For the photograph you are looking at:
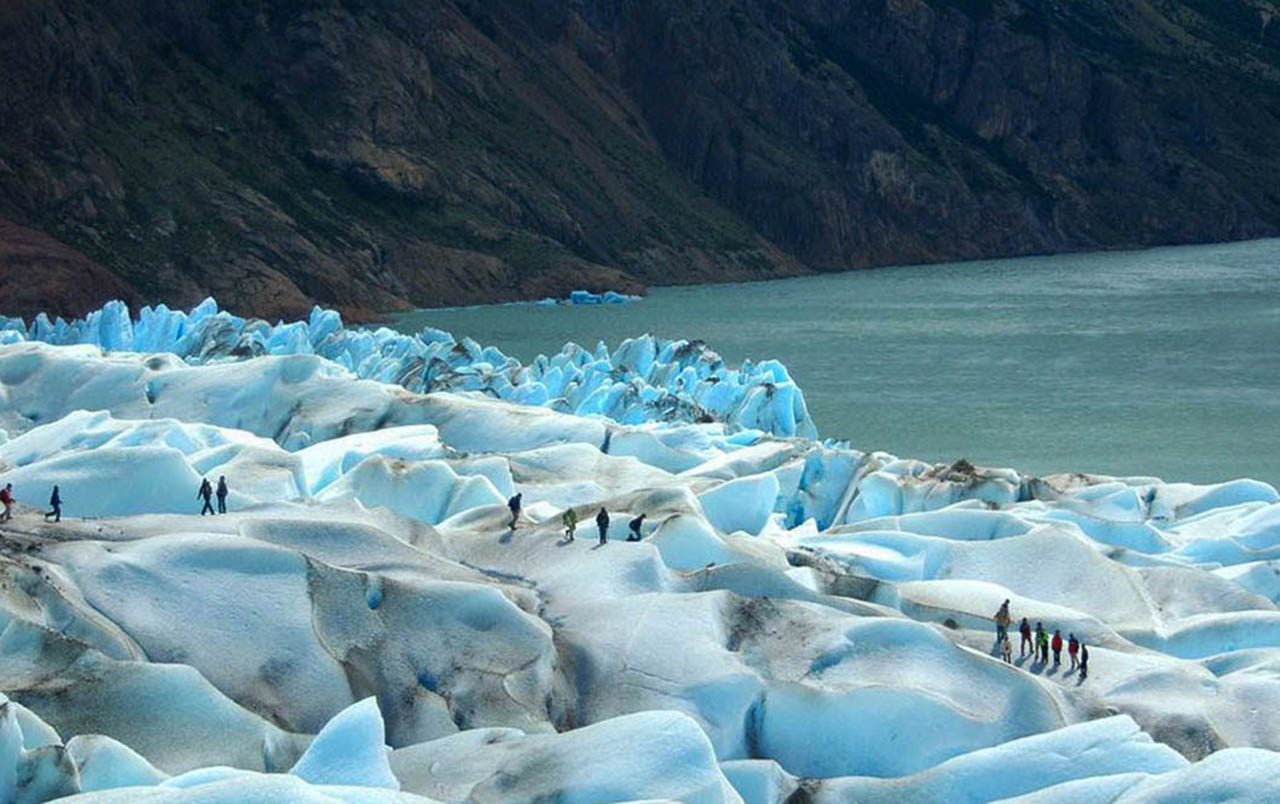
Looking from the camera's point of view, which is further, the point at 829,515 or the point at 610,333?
the point at 610,333

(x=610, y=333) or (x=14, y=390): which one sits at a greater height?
(x=14, y=390)

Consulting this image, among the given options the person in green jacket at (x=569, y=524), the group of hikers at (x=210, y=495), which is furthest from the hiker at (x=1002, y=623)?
the group of hikers at (x=210, y=495)

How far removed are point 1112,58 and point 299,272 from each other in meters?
78.9

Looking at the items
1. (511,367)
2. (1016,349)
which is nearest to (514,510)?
(511,367)

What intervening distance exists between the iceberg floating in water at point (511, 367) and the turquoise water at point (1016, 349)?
14.2 ft

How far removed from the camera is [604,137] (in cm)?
11806

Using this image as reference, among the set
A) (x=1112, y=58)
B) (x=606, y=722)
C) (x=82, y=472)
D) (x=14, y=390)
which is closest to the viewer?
(x=606, y=722)

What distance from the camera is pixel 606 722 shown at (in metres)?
16.4

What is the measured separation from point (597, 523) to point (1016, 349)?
44888 mm

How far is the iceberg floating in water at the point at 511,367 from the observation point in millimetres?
39000

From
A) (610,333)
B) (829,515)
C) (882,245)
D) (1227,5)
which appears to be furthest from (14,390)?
(1227,5)

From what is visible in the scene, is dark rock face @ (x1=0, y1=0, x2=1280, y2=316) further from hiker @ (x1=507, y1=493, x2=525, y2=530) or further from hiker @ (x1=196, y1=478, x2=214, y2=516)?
hiker @ (x1=507, y1=493, x2=525, y2=530)

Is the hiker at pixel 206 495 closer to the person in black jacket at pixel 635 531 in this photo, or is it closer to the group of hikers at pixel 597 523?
the group of hikers at pixel 597 523

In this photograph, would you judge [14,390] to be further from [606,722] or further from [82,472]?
[606,722]
